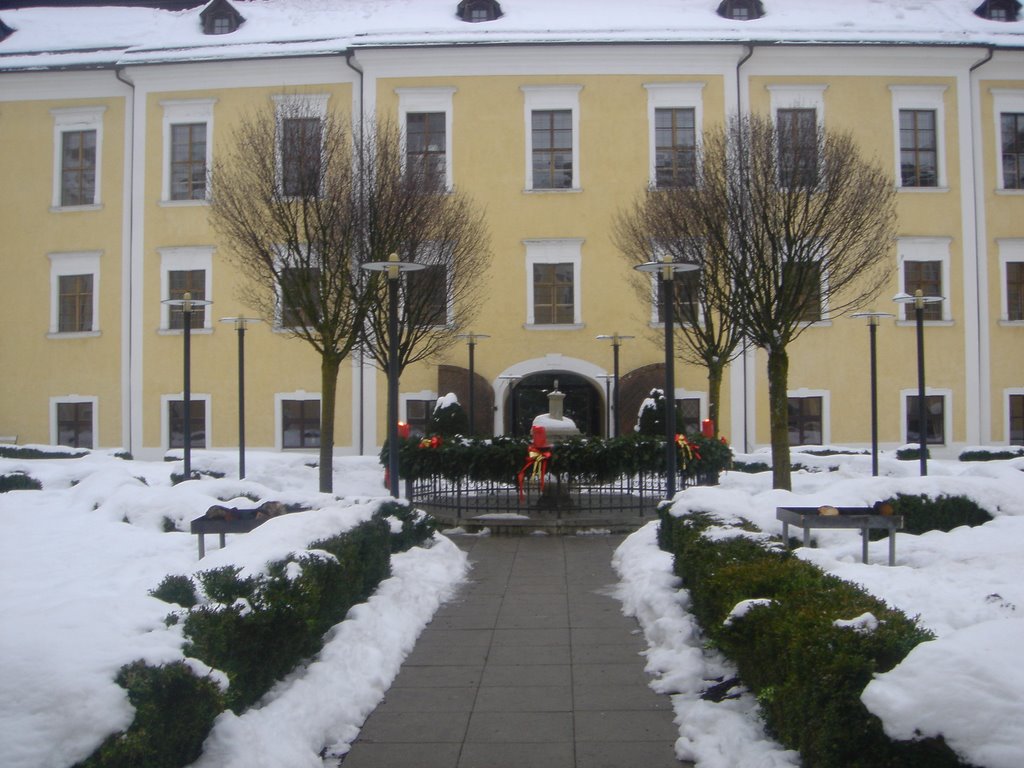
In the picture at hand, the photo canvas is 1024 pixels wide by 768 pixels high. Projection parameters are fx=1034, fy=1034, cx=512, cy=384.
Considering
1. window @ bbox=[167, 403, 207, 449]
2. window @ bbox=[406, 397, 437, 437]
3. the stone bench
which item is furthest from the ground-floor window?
the stone bench

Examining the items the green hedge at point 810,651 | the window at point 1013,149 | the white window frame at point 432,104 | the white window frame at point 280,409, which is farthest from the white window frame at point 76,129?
the green hedge at point 810,651

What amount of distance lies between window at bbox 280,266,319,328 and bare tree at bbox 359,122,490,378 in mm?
1105

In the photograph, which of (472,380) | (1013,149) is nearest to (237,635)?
(472,380)

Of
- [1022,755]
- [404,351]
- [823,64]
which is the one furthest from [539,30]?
[1022,755]

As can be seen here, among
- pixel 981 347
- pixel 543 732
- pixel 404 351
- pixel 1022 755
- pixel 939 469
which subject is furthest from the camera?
pixel 981 347

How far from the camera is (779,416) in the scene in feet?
55.2

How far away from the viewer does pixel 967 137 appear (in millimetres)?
28844

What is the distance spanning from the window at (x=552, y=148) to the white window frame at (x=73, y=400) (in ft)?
46.1

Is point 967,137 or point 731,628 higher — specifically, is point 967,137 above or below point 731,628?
above

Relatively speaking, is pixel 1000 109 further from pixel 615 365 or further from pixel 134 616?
pixel 134 616

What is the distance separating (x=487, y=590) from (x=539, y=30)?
21.3 m

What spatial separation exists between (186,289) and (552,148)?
36.3 ft

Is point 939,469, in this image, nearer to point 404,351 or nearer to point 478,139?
point 404,351

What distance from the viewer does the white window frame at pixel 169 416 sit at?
29031 millimetres
